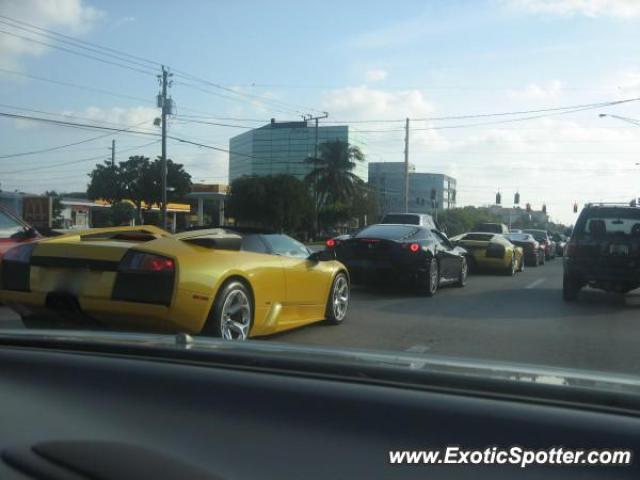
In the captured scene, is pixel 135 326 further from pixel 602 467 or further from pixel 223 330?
pixel 602 467

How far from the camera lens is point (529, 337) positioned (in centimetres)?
804

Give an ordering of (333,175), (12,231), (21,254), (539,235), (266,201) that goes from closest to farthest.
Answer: (21,254), (12,231), (539,235), (266,201), (333,175)

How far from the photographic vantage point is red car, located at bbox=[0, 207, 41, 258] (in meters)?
9.28

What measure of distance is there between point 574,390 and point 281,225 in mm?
54616

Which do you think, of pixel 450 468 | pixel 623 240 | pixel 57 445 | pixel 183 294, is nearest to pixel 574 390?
pixel 450 468

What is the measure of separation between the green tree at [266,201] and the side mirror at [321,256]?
151 feet

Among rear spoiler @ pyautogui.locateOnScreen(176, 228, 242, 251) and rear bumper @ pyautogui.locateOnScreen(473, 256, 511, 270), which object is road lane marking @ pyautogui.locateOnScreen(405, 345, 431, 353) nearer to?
rear spoiler @ pyautogui.locateOnScreen(176, 228, 242, 251)

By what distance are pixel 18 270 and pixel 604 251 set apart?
9406 mm

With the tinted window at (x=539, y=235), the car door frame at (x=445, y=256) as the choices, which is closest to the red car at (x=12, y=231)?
the car door frame at (x=445, y=256)

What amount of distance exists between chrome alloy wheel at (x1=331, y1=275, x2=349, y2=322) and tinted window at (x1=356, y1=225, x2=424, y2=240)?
3.29 m

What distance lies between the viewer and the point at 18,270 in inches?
239

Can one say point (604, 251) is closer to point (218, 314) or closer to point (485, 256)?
point (485, 256)

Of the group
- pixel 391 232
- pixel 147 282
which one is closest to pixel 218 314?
pixel 147 282

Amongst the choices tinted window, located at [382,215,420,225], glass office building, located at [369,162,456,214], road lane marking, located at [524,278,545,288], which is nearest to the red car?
road lane marking, located at [524,278,545,288]
